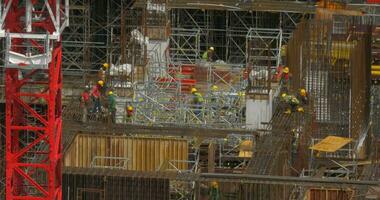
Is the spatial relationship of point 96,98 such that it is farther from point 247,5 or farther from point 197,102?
point 247,5

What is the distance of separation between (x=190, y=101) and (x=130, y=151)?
4.95 meters

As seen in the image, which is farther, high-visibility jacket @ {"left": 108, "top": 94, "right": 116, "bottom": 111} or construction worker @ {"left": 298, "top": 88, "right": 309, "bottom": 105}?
construction worker @ {"left": 298, "top": 88, "right": 309, "bottom": 105}

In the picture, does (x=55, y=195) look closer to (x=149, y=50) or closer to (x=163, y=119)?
(x=163, y=119)

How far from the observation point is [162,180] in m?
40.7

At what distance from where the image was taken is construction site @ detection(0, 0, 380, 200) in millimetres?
38250

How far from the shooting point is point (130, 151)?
44.9m

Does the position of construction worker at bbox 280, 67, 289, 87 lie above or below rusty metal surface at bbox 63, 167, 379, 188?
above

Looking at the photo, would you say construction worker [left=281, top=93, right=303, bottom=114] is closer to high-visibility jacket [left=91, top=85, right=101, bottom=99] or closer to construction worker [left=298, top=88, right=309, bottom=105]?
construction worker [left=298, top=88, right=309, bottom=105]

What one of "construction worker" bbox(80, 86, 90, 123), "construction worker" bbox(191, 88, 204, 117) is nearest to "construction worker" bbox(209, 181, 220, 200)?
"construction worker" bbox(80, 86, 90, 123)

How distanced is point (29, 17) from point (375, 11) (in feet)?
78.7

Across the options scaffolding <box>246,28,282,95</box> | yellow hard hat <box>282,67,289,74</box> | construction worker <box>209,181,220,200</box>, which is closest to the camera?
construction worker <box>209,181,220,200</box>

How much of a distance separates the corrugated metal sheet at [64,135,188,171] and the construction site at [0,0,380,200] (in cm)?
4

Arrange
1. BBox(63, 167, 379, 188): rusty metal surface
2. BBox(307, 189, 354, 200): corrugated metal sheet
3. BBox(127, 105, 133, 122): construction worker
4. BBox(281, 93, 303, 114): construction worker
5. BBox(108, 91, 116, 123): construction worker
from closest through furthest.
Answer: BBox(63, 167, 379, 188): rusty metal surface < BBox(307, 189, 354, 200): corrugated metal sheet < BBox(281, 93, 303, 114): construction worker < BBox(108, 91, 116, 123): construction worker < BBox(127, 105, 133, 122): construction worker

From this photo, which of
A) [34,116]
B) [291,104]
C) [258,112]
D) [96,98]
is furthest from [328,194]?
[96,98]
